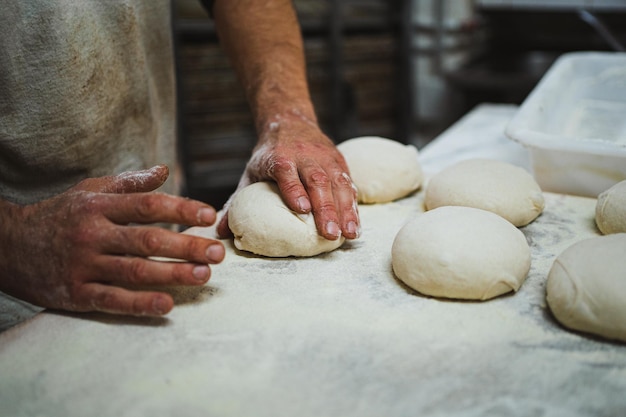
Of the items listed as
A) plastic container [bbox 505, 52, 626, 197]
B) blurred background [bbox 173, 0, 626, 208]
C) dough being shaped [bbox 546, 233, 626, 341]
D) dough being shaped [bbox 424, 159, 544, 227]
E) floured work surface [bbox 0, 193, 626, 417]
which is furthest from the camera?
blurred background [bbox 173, 0, 626, 208]

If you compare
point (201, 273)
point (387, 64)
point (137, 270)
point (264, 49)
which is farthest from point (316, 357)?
point (387, 64)

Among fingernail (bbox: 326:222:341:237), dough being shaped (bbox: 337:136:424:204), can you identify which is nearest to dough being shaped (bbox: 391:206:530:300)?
fingernail (bbox: 326:222:341:237)

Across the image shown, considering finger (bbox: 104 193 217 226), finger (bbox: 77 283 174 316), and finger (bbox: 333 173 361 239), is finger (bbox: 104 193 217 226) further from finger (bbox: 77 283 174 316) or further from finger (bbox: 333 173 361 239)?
finger (bbox: 333 173 361 239)

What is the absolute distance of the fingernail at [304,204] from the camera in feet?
4.38

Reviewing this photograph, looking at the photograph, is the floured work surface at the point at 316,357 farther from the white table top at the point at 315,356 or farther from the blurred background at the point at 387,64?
the blurred background at the point at 387,64

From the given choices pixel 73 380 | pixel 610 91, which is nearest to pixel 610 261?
pixel 73 380

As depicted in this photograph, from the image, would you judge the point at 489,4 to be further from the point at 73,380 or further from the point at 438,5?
the point at 73,380

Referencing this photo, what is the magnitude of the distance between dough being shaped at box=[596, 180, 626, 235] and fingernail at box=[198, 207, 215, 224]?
1003 millimetres

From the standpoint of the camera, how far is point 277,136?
157cm

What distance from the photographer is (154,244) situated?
1.09 meters

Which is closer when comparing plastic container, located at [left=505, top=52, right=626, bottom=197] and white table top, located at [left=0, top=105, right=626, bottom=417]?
white table top, located at [left=0, top=105, right=626, bottom=417]

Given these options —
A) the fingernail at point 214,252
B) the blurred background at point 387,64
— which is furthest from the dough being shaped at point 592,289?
the blurred background at point 387,64

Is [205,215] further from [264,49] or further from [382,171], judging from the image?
[264,49]

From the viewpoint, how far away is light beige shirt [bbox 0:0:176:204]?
1365 mm
